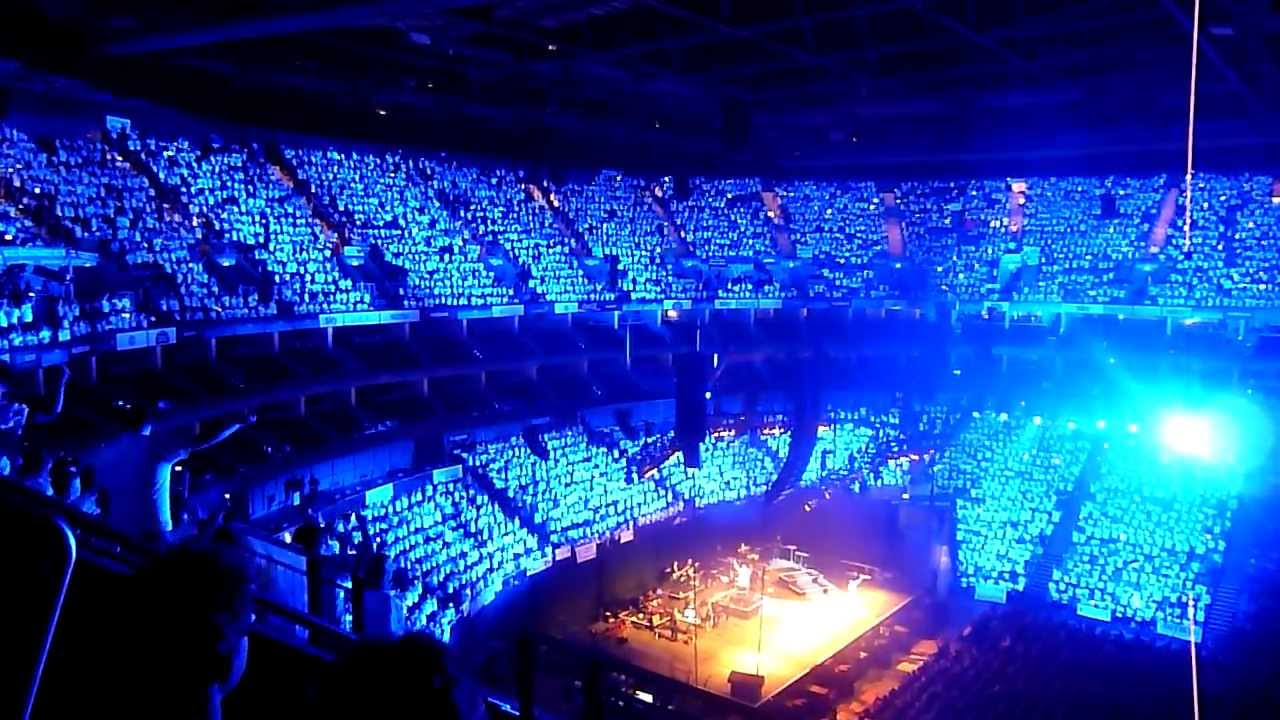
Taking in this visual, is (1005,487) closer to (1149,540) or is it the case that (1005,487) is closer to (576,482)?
(1149,540)

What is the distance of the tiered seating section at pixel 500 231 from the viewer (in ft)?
34.6

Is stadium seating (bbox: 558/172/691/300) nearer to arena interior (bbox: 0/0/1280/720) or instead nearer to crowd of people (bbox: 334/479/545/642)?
arena interior (bbox: 0/0/1280/720)

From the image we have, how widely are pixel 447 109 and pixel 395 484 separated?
5.05m

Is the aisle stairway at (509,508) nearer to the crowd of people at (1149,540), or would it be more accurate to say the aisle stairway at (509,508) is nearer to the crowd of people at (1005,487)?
the crowd of people at (1005,487)

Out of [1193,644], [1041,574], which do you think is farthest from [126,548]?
[1041,574]

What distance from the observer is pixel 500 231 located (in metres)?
16.2

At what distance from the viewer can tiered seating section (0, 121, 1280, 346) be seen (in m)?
10.6

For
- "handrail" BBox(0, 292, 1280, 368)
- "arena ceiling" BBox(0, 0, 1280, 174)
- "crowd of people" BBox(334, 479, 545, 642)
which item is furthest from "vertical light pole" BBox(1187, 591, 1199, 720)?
"crowd of people" BBox(334, 479, 545, 642)

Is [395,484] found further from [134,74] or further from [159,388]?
[134,74]

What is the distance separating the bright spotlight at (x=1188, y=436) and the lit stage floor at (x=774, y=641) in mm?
4910

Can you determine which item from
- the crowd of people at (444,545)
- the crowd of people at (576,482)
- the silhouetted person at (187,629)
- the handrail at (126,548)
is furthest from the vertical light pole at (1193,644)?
the silhouetted person at (187,629)

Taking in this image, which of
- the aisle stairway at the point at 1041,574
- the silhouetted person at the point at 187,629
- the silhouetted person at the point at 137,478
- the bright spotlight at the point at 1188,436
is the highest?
the silhouetted person at the point at 187,629

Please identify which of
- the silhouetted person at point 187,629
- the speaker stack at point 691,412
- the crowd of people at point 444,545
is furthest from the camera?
the speaker stack at point 691,412

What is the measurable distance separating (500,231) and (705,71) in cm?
555
